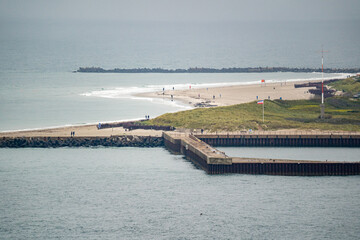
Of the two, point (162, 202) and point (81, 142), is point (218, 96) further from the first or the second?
point (162, 202)

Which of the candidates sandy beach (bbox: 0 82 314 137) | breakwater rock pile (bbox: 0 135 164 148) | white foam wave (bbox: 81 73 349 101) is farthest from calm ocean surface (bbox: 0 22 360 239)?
white foam wave (bbox: 81 73 349 101)

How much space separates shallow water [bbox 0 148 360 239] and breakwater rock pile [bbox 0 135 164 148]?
7.68 m

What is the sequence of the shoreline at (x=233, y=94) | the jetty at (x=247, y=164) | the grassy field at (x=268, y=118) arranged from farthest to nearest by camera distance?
the shoreline at (x=233, y=94)
the grassy field at (x=268, y=118)
the jetty at (x=247, y=164)

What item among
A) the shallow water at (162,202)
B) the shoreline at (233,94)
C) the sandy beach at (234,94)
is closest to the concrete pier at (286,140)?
the shallow water at (162,202)

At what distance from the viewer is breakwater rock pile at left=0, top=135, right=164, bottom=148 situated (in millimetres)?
88688

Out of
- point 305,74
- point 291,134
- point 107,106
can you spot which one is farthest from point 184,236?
point 305,74

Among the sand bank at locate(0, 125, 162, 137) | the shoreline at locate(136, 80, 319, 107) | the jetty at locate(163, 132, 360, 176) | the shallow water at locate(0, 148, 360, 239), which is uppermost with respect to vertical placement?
the shoreline at locate(136, 80, 319, 107)

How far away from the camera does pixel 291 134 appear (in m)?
90.4

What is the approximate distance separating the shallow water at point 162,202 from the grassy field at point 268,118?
53.4 ft

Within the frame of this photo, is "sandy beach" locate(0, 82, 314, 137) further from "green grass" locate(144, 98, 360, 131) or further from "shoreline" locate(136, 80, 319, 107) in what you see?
"green grass" locate(144, 98, 360, 131)

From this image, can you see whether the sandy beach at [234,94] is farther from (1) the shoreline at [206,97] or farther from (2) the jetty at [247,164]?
(2) the jetty at [247,164]

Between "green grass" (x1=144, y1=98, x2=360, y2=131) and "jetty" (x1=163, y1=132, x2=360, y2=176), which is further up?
"green grass" (x1=144, y1=98, x2=360, y2=131)

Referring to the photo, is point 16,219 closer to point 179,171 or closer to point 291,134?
point 179,171

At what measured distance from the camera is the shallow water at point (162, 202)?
57.3 m
